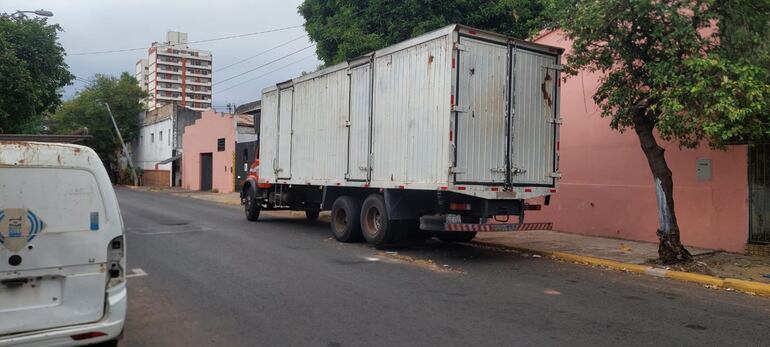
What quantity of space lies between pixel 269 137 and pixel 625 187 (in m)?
8.74

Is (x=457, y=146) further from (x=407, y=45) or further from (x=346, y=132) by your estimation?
(x=346, y=132)

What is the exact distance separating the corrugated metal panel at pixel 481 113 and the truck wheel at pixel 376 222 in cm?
197

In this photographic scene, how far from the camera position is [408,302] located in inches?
255

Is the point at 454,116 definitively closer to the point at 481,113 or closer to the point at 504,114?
the point at 481,113

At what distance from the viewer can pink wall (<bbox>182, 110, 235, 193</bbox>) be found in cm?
3231

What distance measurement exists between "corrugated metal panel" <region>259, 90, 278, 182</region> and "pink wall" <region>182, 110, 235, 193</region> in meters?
16.8

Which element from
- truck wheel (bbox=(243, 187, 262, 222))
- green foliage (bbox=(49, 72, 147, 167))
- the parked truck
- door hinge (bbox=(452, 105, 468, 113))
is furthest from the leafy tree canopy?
green foliage (bbox=(49, 72, 147, 167))

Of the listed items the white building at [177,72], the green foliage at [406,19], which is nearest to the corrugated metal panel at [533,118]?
the green foliage at [406,19]

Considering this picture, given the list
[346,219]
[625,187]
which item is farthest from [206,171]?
[625,187]

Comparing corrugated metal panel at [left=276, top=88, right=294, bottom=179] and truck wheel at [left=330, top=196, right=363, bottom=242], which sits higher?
corrugated metal panel at [left=276, top=88, right=294, bottom=179]

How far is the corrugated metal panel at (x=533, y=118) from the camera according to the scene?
9.73 m

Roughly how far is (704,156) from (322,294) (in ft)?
25.8

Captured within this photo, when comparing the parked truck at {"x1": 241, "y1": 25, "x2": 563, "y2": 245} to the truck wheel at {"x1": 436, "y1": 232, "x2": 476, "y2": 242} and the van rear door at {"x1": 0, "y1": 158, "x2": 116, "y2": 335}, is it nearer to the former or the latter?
the truck wheel at {"x1": 436, "y1": 232, "x2": 476, "y2": 242}

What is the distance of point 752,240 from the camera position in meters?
9.94
